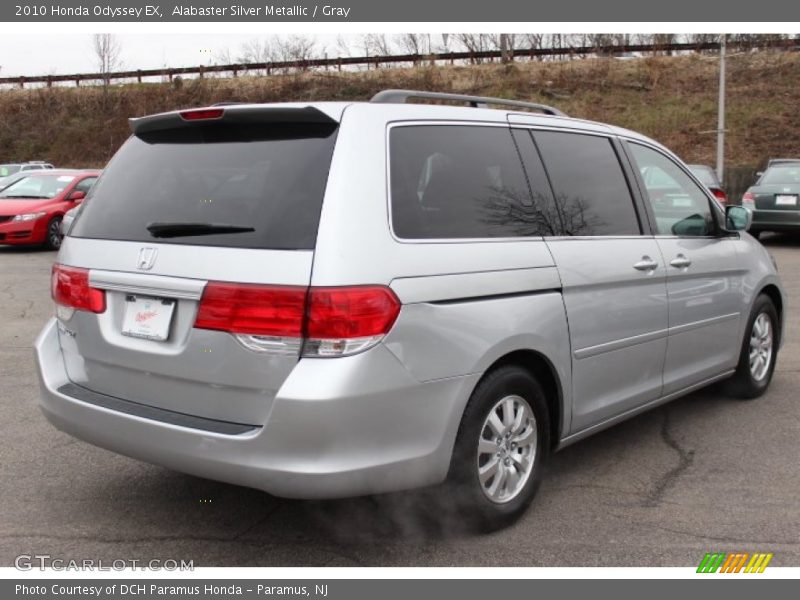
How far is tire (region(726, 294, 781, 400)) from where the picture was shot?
538 cm

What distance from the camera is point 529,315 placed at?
3.42m

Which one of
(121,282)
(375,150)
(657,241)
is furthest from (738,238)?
(121,282)

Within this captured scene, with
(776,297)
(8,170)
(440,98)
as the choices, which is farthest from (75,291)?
(8,170)

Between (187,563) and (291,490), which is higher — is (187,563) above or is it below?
below

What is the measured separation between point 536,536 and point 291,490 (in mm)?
1188

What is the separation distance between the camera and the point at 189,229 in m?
3.15

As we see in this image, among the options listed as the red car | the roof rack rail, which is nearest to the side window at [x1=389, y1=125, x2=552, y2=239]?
the roof rack rail

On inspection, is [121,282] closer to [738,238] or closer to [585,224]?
[585,224]

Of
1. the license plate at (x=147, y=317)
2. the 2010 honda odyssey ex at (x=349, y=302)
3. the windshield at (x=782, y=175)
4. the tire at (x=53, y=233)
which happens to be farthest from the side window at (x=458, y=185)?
the tire at (x=53, y=233)

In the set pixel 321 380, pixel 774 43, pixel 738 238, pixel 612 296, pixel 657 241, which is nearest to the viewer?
pixel 321 380

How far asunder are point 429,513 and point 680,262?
209 centimetres

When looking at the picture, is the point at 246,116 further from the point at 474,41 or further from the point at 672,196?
the point at 474,41

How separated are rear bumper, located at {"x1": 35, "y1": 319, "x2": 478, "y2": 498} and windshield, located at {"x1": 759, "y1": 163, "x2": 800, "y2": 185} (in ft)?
44.9
